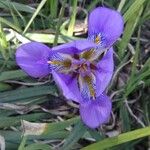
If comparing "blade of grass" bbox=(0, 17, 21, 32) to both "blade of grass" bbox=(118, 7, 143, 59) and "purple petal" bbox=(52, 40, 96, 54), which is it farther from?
"blade of grass" bbox=(118, 7, 143, 59)

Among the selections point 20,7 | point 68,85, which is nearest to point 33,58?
point 68,85

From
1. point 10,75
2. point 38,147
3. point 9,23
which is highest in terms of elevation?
point 9,23

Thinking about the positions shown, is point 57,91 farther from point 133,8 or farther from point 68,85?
point 133,8

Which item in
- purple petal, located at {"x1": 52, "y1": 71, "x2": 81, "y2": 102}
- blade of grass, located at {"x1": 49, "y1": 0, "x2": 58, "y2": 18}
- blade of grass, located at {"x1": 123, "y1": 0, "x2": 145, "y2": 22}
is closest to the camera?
purple petal, located at {"x1": 52, "y1": 71, "x2": 81, "y2": 102}

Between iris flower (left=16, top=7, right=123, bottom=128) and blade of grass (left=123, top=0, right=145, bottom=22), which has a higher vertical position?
blade of grass (left=123, top=0, right=145, bottom=22)

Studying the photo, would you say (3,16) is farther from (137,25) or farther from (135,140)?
(135,140)

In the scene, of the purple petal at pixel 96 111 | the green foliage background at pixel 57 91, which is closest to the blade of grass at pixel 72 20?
the green foliage background at pixel 57 91

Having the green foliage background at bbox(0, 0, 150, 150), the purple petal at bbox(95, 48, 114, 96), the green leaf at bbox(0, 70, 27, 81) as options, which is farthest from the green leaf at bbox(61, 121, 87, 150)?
the green leaf at bbox(0, 70, 27, 81)
